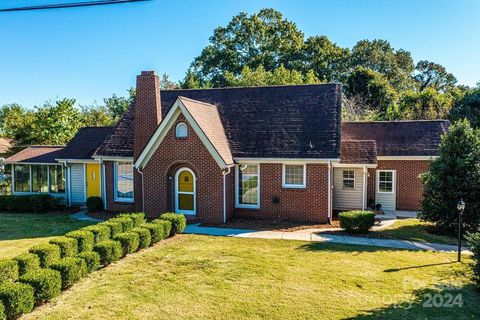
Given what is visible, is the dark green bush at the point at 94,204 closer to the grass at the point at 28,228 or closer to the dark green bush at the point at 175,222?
the grass at the point at 28,228

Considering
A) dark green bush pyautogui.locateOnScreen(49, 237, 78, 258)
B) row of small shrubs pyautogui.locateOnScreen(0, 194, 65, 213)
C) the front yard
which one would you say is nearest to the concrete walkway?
the front yard

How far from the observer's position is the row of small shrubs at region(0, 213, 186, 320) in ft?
23.4

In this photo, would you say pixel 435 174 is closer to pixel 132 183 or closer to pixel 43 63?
pixel 132 183

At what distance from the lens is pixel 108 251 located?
1004cm

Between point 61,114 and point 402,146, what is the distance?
25642mm

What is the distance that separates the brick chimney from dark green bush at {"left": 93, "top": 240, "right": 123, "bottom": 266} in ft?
25.1

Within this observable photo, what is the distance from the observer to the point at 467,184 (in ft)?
45.4

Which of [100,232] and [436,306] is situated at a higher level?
[100,232]

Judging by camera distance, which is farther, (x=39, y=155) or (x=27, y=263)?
(x=39, y=155)

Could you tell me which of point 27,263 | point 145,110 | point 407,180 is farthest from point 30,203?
point 407,180

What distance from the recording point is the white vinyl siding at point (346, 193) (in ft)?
61.3

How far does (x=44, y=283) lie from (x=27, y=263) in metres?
1.58

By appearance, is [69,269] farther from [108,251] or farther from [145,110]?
[145,110]

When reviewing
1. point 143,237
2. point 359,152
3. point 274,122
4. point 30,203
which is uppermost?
point 274,122
